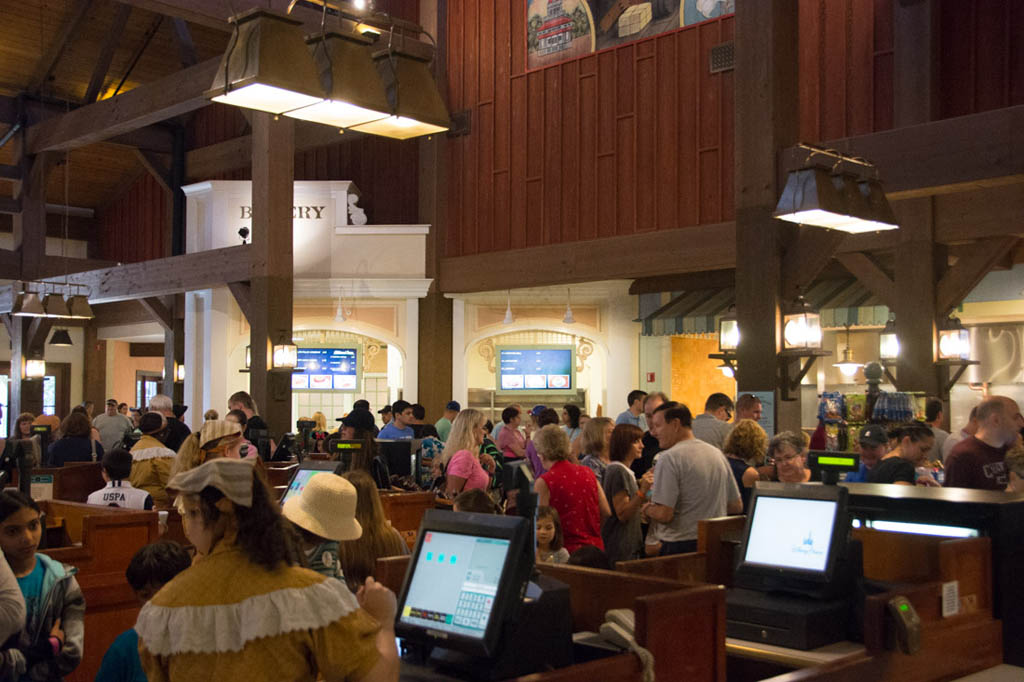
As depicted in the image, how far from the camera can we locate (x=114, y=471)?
5.76m

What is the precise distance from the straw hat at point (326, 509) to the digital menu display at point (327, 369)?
11626 millimetres

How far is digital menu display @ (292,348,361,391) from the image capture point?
14.4 metres

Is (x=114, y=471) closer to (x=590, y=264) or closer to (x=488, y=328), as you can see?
(x=590, y=264)

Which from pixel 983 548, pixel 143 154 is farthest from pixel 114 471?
pixel 143 154

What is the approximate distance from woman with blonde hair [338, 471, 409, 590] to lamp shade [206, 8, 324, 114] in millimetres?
1896

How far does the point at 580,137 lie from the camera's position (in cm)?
1234

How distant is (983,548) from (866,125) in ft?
26.2

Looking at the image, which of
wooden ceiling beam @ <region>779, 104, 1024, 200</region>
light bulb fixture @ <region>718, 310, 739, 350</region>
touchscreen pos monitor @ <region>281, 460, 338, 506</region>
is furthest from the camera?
A: light bulb fixture @ <region>718, 310, 739, 350</region>

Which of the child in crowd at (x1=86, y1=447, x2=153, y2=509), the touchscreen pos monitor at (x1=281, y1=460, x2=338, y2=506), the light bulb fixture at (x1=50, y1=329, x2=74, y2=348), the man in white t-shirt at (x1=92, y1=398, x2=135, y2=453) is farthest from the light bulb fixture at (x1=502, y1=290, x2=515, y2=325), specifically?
the light bulb fixture at (x1=50, y1=329, x2=74, y2=348)

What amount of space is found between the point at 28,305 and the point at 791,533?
10840mm

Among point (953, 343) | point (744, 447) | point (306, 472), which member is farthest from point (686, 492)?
point (953, 343)

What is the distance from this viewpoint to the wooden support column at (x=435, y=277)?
44.6 feet

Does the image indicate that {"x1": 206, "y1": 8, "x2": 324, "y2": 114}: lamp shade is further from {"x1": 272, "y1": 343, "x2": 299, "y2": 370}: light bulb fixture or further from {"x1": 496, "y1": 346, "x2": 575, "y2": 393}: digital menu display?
{"x1": 496, "y1": 346, "x2": 575, "y2": 393}: digital menu display

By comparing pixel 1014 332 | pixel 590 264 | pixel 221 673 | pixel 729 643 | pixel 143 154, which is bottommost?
pixel 729 643
